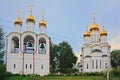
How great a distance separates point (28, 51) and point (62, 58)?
18.3 m

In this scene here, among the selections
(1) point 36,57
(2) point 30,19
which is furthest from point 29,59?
(2) point 30,19

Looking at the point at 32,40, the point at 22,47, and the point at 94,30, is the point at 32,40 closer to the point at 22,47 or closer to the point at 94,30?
the point at 22,47

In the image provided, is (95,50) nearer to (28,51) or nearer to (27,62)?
(28,51)

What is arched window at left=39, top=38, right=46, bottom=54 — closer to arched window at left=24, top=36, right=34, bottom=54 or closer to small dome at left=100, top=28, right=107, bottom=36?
arched window at left=24, top=36, right=34, bottom=54

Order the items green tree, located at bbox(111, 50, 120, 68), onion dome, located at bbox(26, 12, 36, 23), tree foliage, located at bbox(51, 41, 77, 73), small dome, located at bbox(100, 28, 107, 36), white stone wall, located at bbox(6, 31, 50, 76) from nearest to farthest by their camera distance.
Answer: white stone wall, located at bbox(6, 31, 50, 76), onion dome, located at bbox(26, 12, 36, 23), small dome, located at bbox(100, 28, 107, 36), tree foliage, located at bbox(51, 41, 77, 73), green tree, located at bbox(111, 50, 120, 68)

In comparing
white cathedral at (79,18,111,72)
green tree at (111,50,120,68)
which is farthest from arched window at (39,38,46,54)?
green tree at (111,50,120,68)

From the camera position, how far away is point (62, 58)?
67.0 meters

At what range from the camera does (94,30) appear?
201 ft

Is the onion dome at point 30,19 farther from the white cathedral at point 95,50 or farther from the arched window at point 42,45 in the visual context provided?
the white cathedral at point 95,50

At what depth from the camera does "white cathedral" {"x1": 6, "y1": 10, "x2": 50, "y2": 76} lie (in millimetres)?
48188

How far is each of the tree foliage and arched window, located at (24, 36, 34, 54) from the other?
53.2 feet

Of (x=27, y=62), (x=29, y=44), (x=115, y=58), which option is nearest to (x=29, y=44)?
(x=29, y=44)

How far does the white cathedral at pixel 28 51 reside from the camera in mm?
48188

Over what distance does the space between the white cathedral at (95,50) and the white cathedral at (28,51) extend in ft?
38.2
